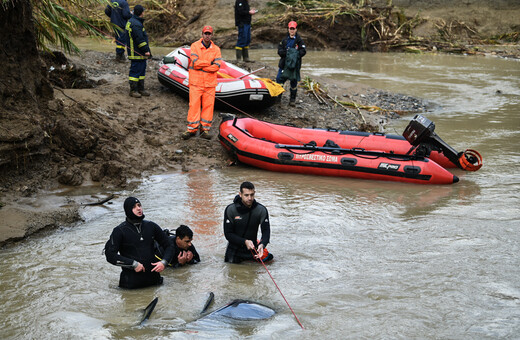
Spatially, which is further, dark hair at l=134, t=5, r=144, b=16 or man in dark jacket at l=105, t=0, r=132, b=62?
man in dark jacket at l=105, t=0, r=132, b=62

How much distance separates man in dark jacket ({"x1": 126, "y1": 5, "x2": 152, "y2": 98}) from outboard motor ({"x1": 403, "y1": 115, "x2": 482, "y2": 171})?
17.5ft

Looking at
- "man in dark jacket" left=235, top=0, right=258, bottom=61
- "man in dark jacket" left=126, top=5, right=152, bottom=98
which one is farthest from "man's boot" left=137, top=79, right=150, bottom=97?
"man in dark jacket" left=235, top=0, right=258, bottom=61

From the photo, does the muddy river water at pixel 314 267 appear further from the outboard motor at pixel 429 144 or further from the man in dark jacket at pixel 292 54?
the man in dark jacket at pixel 292 54

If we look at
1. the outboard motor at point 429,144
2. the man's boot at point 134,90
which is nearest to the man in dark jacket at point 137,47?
the man's boot at point 134,90

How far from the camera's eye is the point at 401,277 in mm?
6234

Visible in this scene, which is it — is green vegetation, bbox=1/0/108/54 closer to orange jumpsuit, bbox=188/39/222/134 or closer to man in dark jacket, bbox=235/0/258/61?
orange jumpsuit, bbox=188/39/222/134

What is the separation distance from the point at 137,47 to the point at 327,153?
440 centimetres

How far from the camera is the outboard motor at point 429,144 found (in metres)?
10.2

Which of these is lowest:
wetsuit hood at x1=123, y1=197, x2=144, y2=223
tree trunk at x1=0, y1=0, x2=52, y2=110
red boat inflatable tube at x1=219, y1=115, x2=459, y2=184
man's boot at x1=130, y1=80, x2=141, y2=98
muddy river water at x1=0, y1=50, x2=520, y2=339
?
muddy river water at x1=0, y1=50, x2=520, y2=339

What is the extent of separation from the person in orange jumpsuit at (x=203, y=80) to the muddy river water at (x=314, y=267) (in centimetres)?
118

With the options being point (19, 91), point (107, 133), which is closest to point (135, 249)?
point (19, 91)

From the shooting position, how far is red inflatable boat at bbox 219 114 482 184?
994 centimetres

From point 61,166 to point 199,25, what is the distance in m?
16.5

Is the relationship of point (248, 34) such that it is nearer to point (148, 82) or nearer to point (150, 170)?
point (148, 82)
